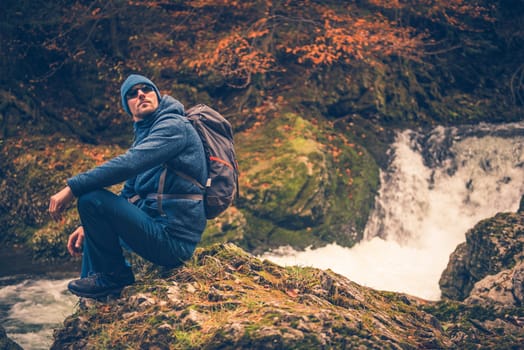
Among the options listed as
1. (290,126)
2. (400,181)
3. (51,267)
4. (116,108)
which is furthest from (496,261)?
(116,108)

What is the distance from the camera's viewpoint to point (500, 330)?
14.3 feet

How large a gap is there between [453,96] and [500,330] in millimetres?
9968

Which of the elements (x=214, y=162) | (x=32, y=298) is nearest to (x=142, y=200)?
(x=214, y=162)

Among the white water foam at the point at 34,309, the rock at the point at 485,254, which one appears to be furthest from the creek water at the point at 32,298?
the rock at the point at 485,254

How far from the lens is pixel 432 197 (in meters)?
11.7

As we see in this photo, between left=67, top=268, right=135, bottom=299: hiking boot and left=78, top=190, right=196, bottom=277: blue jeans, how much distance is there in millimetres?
47

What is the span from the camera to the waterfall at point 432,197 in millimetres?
10305

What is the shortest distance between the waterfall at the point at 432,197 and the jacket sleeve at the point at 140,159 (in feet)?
20.5

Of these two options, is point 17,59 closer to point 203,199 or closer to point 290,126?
point 290,126

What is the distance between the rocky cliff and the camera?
11.3 ft

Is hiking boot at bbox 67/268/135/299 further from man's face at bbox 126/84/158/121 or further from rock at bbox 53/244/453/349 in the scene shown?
man's face at bbox 126/84/158/121

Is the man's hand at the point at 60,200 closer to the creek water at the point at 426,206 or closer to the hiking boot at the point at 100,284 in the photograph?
the hiking boot at the point at 100,284

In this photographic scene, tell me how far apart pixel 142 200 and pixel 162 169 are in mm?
288

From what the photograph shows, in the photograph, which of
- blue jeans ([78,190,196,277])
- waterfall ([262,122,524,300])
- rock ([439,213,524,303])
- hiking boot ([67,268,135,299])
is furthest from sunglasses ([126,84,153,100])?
waterfall ([262,122,524,300])
